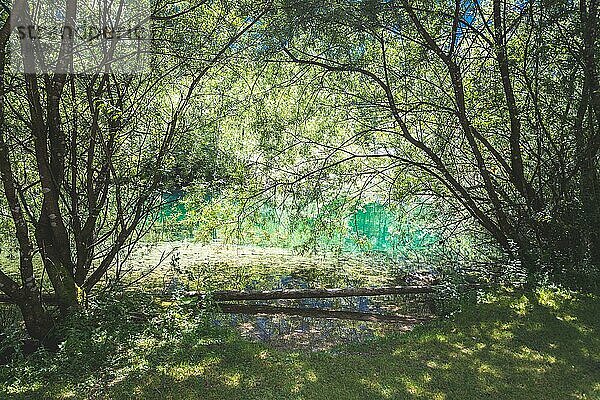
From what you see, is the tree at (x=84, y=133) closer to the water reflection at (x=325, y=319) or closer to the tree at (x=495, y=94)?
the tree at (x=495, y=94)

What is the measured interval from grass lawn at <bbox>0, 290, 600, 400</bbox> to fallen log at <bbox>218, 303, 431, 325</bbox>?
78cm

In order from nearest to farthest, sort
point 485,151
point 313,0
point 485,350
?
point 485,350
point 313,0
point 485,151

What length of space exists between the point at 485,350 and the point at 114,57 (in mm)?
4184

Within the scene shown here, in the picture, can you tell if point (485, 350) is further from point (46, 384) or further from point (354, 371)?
point (46, 384)

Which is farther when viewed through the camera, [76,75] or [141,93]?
[141,93]

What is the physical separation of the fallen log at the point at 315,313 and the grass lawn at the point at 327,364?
78cm

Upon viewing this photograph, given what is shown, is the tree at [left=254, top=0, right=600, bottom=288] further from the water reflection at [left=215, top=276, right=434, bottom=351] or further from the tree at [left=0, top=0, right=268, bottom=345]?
the water reflection at [left=215, top=276, right=434, bottom=351]

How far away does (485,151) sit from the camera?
21.7 ft

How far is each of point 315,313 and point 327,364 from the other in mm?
1911

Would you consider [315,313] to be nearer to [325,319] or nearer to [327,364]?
[325,319]

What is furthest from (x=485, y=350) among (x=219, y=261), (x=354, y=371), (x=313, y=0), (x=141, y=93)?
(x=219, y=261)

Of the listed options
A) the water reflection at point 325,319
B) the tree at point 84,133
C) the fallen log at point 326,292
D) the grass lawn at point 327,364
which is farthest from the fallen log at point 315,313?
the tree at point 84,133

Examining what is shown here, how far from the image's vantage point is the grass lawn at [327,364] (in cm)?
327

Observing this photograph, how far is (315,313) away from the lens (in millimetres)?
5637
